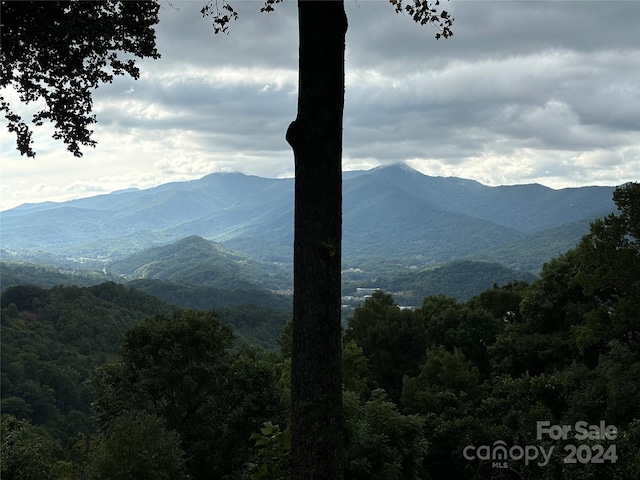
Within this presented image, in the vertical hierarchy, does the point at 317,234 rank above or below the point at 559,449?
above

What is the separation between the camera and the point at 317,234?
3840mm

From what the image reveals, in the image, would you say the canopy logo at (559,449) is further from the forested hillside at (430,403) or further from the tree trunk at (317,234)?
the tree trunk at (317,234)

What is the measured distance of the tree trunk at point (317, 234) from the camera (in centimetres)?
383

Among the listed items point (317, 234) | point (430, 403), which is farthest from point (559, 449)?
point (430, 403)

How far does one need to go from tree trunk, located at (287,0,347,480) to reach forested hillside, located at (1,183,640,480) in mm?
1097

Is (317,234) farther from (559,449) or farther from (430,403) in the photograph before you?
(430,403)

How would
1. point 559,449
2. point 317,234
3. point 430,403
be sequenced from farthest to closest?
point 430,403, point 559,449, point 317,234

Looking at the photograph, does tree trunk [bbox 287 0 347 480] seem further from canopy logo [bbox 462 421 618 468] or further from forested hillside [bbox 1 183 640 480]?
canopy logo [bbox 462 421 618 468]

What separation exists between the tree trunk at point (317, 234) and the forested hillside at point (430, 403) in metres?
1.10

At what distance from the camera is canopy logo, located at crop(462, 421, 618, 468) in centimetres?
1126

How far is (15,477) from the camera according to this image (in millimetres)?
15359

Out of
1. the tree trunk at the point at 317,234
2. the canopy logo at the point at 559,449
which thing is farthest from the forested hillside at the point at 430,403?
the tree trunk at the point at 317,234

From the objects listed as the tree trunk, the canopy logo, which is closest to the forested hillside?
the canopy logo

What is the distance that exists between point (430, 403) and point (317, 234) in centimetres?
2238
